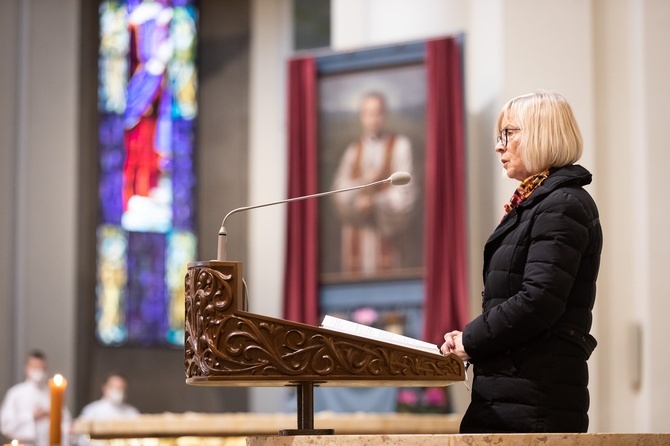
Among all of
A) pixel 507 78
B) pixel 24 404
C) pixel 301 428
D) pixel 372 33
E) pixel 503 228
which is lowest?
pixel 24 404

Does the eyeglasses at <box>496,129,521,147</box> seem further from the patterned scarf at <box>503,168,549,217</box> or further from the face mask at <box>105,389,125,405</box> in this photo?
the face mask at <box>105,389,125,405</box>

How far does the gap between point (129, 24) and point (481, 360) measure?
11933mm

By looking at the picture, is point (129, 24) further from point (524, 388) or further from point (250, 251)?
point (524, 388)

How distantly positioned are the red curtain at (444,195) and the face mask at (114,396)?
3928 millimetres

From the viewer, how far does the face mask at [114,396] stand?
1239 centimetres

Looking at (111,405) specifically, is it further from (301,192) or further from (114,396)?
(301,192)

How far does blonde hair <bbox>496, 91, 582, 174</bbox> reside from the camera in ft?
10.9

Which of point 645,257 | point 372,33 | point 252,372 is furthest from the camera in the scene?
point 372,33

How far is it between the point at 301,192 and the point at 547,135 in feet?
25.0

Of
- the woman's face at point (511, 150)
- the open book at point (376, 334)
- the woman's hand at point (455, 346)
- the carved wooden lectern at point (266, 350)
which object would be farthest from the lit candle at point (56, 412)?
the woman's face at point (511, 150)

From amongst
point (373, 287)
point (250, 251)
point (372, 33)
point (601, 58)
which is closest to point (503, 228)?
point (601, 58)

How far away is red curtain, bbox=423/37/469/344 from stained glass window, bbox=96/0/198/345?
4447mm

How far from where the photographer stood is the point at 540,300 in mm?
3084

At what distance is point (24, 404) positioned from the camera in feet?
38.3
